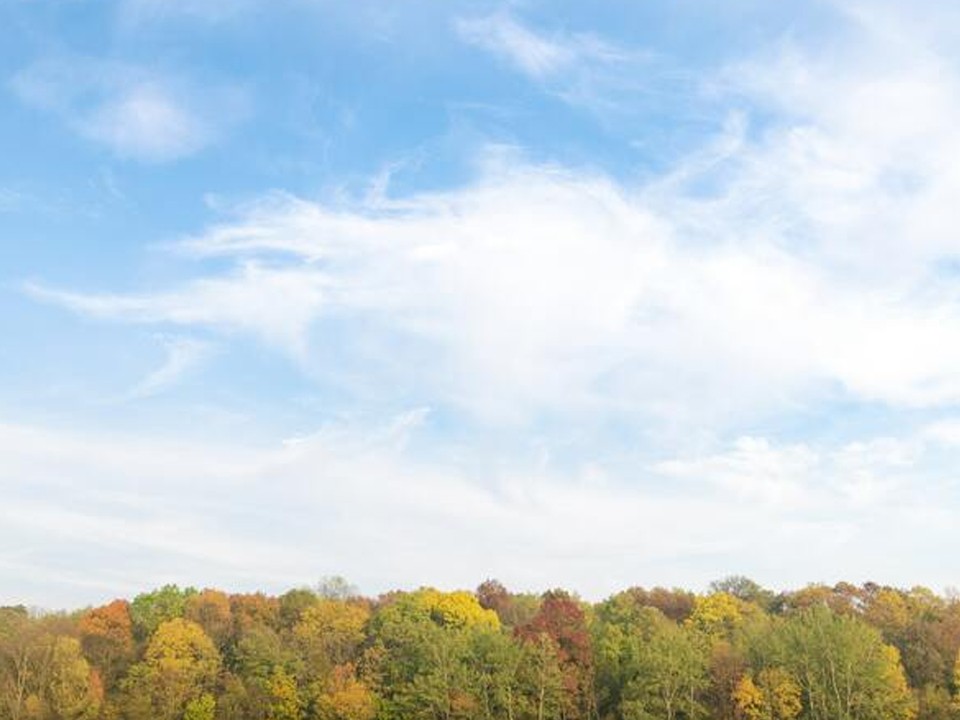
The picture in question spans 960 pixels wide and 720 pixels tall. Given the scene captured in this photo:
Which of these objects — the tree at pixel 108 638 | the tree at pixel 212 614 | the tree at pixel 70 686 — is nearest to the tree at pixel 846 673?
the tree at pixel 212 614

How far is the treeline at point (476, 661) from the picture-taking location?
72.1 meters

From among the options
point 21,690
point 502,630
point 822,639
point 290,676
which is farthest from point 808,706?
point 21,690

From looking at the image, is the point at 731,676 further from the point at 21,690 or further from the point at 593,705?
the point at 21,690

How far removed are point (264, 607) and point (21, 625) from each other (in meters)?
26.9

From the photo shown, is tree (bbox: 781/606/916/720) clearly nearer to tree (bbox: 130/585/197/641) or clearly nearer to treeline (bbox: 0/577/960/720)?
treeline (bbox: 0/577/960/720)

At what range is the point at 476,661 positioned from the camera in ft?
261

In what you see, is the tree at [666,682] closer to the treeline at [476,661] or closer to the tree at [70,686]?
the treeline at [476,661]

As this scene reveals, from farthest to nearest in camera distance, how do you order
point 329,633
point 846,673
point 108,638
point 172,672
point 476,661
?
point 108,638 < point 329,633 < point 172,672 < point 476,661 < point 846,673

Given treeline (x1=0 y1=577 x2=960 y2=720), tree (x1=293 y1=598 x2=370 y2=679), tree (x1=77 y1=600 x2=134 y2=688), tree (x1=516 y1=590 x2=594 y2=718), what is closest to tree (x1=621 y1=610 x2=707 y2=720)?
treeline (x1=0 y1=577 x2=960 y2=720)

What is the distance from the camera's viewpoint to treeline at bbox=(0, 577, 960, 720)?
7212 cm

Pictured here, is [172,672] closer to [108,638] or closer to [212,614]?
[108,638]

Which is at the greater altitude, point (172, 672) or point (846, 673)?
point (846, 673)

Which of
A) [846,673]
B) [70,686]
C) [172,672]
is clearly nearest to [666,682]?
[846,673]

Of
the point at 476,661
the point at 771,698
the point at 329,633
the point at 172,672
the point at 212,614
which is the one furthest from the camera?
the point at 212,614
